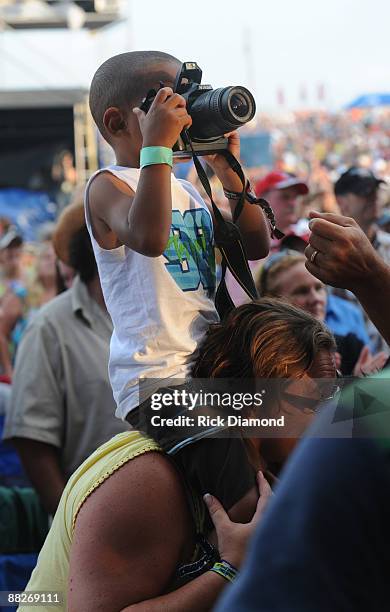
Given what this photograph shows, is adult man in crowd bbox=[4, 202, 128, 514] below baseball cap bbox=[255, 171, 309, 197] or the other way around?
below

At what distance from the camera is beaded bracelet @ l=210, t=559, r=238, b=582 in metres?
1.58

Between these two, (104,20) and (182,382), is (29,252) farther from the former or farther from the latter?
(182,382)

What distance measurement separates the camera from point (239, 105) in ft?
5.70

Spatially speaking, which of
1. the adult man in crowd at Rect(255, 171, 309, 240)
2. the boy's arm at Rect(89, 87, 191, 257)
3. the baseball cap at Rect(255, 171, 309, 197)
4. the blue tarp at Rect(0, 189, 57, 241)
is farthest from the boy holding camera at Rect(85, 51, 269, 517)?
the blue tarp at Rect(0, 189, 57, 241)

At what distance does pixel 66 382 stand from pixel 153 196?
1745mm

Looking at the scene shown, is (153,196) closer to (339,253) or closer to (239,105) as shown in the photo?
(239,105)

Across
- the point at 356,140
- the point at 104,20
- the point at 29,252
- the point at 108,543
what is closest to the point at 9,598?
the point at 108,543

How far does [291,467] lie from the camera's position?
34.2 inches

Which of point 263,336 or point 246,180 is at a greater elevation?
point 246,180

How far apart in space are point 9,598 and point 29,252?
246 inches

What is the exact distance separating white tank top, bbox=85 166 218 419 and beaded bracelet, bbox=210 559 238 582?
37 centimetres

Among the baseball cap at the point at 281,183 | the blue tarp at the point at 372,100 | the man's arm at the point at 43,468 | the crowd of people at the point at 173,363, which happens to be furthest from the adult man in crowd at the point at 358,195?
the blue tarp at the point at 372,100

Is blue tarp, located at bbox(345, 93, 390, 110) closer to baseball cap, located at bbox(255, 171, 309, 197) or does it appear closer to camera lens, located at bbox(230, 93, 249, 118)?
baseball cap, located at bbox(255, 171, 309, 197)

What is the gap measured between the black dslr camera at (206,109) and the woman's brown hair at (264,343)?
34 cm
